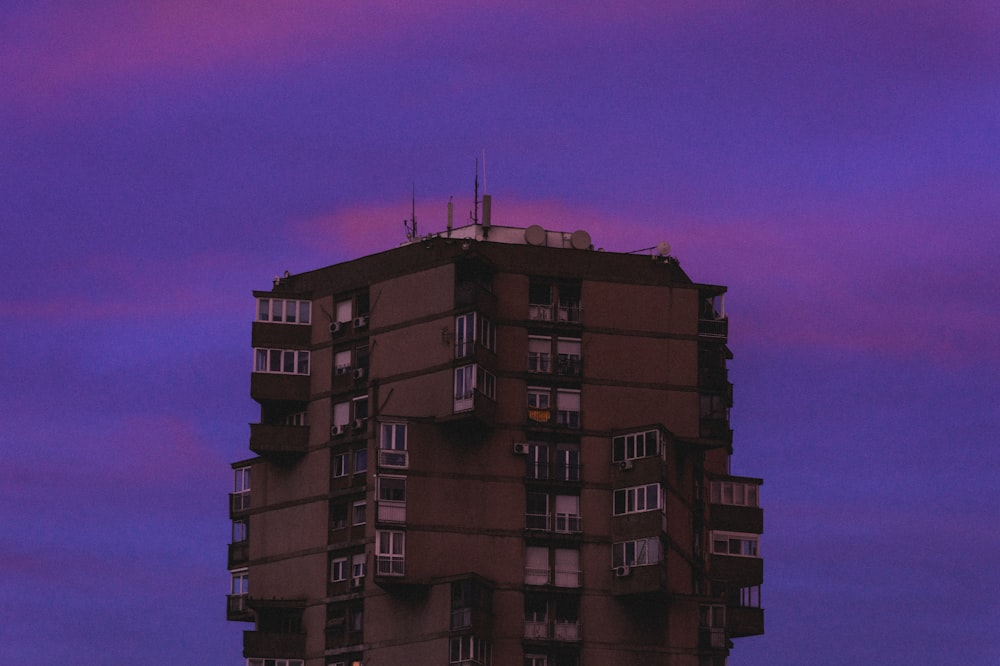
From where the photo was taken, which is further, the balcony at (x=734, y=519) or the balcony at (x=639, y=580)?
the balcony at (x=734, y=519)

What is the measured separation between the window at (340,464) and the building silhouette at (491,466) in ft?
0.43

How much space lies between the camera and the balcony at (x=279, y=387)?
14375 centimetres

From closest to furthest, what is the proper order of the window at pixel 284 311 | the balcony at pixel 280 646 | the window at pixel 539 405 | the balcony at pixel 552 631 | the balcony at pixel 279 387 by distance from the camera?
the balcony at pixel 552 631, the balcony at pixel 280 646, the window at pixel 539 405, the balcony at pixel 279 387, the window at pixel 284 311

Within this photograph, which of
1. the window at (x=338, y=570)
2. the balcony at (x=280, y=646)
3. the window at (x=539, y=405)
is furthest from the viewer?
the window at (x=539, y=405)

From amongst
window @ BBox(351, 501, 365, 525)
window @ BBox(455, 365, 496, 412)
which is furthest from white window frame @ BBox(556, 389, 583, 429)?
window @ BBox(351, 501, 365, 525)

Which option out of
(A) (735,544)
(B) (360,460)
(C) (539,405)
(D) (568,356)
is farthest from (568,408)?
(A) (735,544)

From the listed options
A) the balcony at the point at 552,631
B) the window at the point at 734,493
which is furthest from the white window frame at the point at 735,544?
the balcony at the point at 552,631

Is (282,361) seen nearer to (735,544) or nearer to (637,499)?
(637,499)

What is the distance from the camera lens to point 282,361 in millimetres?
145125

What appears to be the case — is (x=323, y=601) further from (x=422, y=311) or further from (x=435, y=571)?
(x=422, y=311)

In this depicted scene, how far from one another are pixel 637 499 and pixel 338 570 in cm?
1997

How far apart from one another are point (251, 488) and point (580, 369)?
79.3 ft

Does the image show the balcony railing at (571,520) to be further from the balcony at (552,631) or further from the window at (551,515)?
the balcony at (552,631)

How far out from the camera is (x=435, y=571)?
440 feet
